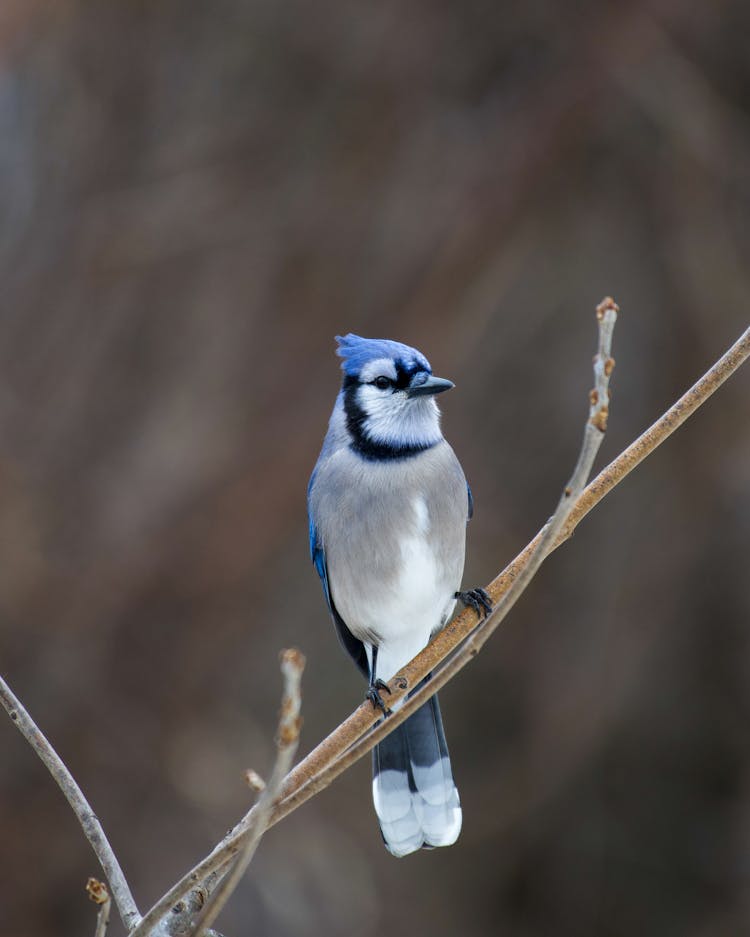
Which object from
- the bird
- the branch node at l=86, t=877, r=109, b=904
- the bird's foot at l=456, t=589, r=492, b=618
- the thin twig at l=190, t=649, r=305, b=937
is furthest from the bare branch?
the bird

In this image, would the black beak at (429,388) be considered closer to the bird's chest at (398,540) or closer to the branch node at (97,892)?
the bird's chest at (398,540)

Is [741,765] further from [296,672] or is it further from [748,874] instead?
[296,672]

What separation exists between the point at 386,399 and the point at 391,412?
0.12ft

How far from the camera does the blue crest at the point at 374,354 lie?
8.68 ft

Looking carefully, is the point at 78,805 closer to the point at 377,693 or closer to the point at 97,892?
the point at 97,892

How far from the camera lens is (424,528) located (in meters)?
2.71

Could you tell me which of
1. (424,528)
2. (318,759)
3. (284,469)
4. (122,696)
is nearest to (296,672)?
(318,759)

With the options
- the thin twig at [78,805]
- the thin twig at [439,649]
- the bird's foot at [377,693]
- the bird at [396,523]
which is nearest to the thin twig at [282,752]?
the thin twig at [439,649]

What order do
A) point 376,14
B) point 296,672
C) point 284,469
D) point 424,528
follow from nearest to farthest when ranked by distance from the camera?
point 296,672
point 424,528
point 284,469
point 376,14

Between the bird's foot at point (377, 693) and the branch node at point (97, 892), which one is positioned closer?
the branch node at point (97, 892)

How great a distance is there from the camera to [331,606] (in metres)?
3.03

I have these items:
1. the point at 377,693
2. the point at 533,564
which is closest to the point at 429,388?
the point at 377,693

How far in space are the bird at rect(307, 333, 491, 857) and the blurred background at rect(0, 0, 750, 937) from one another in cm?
160

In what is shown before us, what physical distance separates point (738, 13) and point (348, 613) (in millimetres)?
3135
